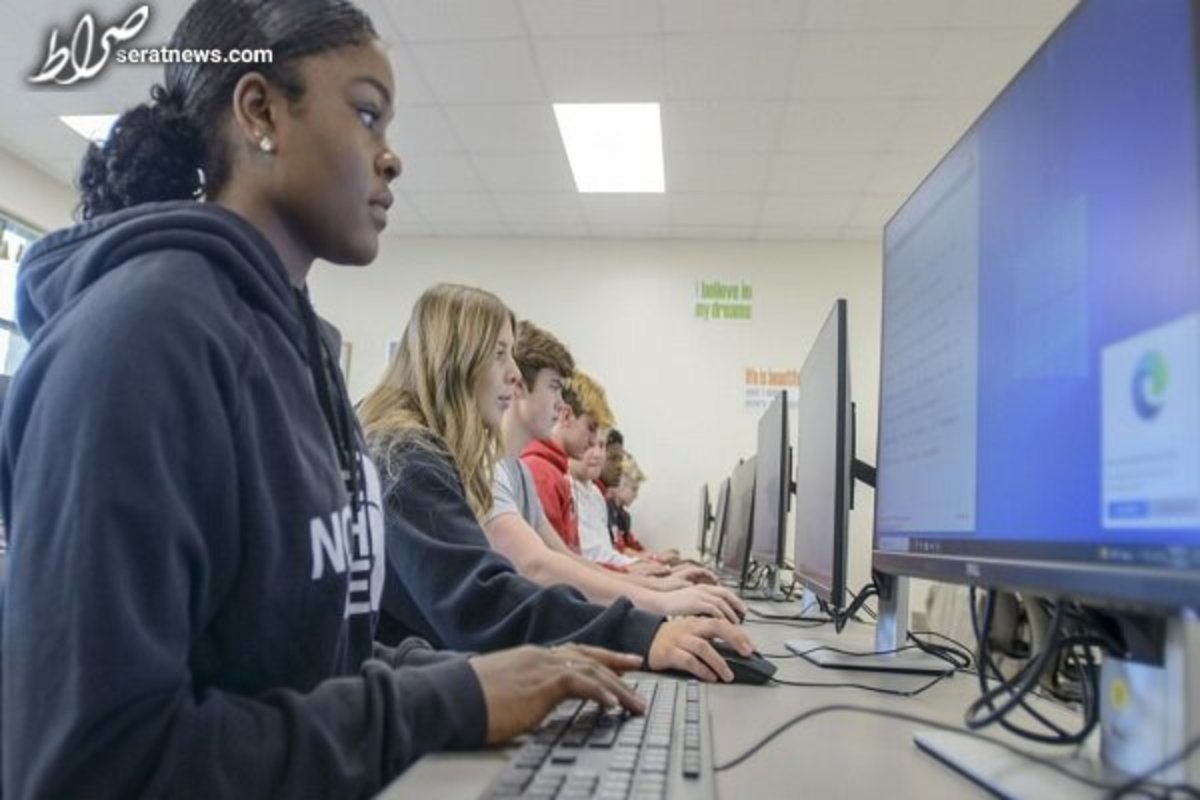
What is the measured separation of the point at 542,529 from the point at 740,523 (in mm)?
682

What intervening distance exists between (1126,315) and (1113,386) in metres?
0.04

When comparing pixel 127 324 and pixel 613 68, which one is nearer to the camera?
pixel 127 324

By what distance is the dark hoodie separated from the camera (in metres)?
0.46

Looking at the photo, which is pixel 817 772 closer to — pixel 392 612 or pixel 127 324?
pixel 127 324

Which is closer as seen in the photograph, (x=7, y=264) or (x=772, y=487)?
(x=772, y=487)

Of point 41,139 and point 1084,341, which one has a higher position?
point 41,139

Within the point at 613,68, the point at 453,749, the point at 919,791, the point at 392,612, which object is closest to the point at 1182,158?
the point at 919,791

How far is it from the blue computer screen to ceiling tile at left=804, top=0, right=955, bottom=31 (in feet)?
7.92

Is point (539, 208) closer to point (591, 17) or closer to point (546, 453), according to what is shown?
point (591, 17)

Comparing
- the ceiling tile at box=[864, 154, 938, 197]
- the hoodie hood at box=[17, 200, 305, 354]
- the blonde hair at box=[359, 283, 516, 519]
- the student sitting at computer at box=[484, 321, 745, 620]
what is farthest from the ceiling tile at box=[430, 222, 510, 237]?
the hoodie hood at box=[17, 200, 305, 354]

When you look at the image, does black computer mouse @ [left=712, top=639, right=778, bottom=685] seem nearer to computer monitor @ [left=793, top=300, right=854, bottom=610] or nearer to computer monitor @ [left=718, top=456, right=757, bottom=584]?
computer monitor @ [left=793, top=300, right=854, bottom=610]

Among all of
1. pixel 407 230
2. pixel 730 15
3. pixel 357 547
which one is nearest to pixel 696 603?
pixel 357 547

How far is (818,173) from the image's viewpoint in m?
4.18

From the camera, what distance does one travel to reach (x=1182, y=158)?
0.41 metres
